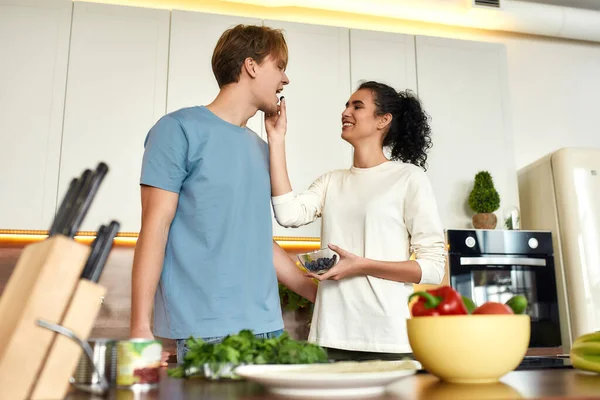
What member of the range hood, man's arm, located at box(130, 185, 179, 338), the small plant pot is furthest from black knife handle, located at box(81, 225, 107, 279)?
the range hood

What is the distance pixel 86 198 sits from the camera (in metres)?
0.62

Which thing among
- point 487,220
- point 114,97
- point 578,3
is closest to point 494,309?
point 487,220

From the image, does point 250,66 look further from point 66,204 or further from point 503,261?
point 503,261

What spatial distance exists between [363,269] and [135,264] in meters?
0.58

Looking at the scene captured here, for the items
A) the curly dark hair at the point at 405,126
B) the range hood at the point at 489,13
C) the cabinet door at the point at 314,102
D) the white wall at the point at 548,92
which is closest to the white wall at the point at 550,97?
the white wall at the point at 548,92

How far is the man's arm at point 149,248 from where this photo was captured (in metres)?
1.23

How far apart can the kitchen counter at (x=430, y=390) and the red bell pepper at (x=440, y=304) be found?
98 mm

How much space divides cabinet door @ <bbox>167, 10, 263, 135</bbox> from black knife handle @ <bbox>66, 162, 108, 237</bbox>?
254 centimetres

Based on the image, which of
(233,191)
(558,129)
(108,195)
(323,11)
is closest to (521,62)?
(558,129)

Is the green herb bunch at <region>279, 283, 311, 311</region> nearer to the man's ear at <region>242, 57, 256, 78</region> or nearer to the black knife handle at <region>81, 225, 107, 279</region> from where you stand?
the man's ear at <region>242, 57, 256, 78</region>

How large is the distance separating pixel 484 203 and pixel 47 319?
2.89 m

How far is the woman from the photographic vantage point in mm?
1554

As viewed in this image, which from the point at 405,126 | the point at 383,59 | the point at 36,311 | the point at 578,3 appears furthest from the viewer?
the point at 578,3

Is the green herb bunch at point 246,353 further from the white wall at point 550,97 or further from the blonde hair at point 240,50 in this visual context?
the white wall at point 550,97
